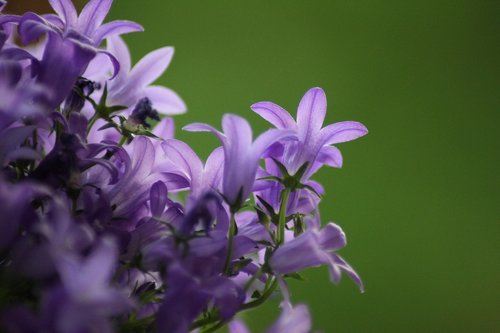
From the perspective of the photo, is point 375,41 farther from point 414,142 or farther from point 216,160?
point 216,160

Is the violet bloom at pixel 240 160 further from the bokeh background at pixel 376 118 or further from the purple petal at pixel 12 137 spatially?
the bokeh background at pixel 376 118

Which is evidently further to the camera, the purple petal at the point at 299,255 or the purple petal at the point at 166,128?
the purple petal at the point at 166,128

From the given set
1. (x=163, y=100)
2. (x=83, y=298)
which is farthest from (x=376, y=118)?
(x=83, y=298)

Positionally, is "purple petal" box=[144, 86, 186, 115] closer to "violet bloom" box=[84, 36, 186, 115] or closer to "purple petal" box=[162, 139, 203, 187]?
"violet bloom" box=[84, 36, 186, 115]

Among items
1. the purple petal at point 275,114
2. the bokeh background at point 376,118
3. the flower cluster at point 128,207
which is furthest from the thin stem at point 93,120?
the bokeh background at point 376,118

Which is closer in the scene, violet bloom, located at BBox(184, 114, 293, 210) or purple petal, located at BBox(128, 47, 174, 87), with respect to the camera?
violet bloom, located at BBox(184, 114, 293, 210)

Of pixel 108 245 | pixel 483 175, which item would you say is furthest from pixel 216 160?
pixel 483 175

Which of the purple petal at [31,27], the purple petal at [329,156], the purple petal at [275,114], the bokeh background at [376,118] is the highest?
the purple petal at [275,114]

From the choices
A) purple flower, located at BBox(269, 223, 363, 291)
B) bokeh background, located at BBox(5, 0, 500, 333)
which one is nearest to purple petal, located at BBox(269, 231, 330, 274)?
purple flower, located at BBox(269, 223, 363, 291)

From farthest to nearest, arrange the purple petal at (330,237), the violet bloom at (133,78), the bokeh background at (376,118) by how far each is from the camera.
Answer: the bokeh background at (376,118) → the violet bloom at (133,78) → the purple petal at (330,237)
